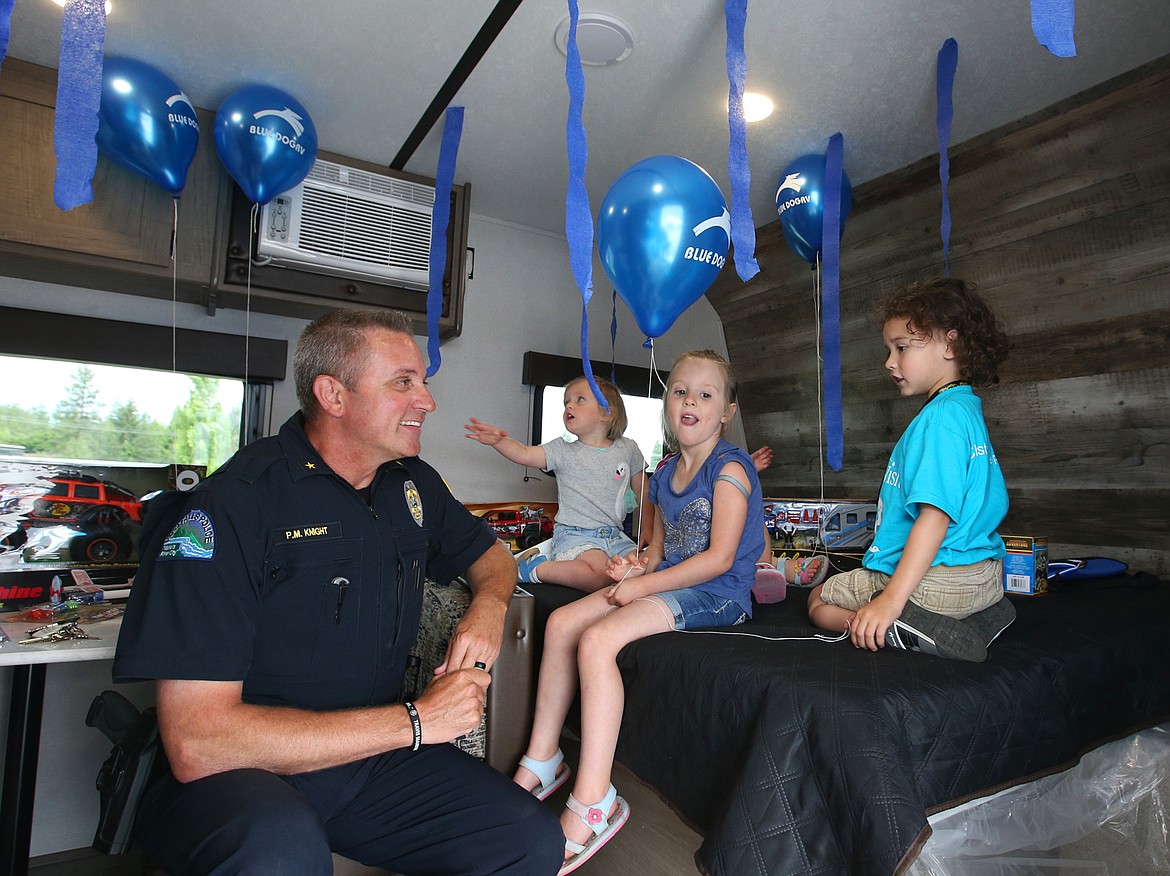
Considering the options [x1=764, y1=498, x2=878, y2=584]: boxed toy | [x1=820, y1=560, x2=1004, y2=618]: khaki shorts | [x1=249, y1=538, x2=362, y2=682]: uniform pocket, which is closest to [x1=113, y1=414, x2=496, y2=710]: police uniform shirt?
[x1=249, y1=538, x2=362, y2=682]: uniform pocket

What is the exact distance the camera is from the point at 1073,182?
2.13 metres

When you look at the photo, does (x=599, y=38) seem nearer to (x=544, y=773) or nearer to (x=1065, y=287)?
(x=1065, y=287)

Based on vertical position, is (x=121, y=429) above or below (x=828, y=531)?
above

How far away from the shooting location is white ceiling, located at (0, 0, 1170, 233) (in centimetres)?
187

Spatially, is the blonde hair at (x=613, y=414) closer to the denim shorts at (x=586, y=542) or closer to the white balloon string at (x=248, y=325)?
the denim shorts at (x=586, y=542)

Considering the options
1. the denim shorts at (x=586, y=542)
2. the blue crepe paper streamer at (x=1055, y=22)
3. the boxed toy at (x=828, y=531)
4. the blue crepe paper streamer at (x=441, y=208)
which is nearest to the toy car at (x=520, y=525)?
the denim shorts at (x=586, y=542)

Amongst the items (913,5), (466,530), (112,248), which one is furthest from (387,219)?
(913,5)

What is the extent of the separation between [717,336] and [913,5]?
79.3 inches

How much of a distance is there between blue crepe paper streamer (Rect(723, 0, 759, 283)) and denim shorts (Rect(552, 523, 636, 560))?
1.19m

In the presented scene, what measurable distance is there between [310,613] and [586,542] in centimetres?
124

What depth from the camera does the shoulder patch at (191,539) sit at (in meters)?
1.14

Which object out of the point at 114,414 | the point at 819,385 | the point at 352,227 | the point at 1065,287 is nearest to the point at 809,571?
the point at 819,385

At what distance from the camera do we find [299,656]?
127 centimetres

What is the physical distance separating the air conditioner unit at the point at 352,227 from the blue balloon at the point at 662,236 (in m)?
0.94
